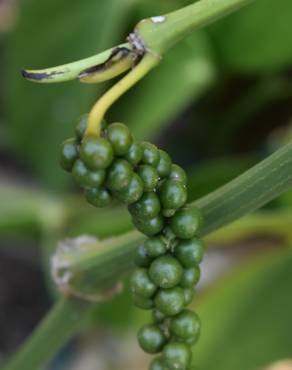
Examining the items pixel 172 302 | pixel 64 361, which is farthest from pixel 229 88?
pixel 172 302

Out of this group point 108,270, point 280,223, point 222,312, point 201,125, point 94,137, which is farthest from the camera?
point 201,125

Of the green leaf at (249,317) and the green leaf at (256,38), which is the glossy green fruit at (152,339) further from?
the green leaf at (256,38)

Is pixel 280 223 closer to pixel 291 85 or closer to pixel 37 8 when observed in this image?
pixel 291 85

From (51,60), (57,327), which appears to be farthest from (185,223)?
(51,60)

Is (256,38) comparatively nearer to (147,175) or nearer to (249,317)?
(249,317)

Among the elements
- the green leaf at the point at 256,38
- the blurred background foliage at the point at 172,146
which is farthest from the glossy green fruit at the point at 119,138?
the green leaf at the point at 256,38

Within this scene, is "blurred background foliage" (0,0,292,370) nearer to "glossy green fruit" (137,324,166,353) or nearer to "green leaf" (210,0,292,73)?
"green leaf" (210,0,292,73)

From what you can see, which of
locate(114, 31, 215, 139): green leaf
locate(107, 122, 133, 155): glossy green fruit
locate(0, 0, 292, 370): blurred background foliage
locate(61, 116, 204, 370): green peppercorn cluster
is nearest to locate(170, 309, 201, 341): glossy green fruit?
locate(61, 116, 204, 370): green peppercorn cluster
